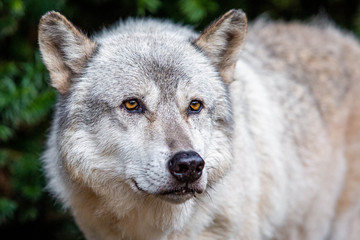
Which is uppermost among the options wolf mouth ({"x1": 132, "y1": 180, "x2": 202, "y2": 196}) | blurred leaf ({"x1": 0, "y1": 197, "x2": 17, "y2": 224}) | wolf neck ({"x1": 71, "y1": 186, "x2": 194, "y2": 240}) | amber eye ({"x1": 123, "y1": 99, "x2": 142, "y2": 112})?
amber eye ({"x1": 123, "y1": 99, "x2": 142, "y2": 112})

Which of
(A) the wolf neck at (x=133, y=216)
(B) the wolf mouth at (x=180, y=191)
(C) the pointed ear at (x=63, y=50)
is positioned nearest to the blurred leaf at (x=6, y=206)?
(A) the wolf neck at (x=133, y=216)

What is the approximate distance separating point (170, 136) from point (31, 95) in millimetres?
3194

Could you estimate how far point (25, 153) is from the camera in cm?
757

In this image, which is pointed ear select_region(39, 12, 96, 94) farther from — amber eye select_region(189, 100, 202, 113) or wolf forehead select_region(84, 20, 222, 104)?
amber eye select_region(189, 100, 202, 113)

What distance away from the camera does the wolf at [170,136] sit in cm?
448

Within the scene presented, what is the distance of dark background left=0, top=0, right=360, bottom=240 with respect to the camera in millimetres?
7045

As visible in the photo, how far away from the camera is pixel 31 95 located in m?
7.00

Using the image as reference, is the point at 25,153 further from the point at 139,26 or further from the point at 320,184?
the point at 320,184

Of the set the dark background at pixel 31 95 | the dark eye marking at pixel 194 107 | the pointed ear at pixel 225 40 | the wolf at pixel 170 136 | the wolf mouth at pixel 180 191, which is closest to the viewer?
the wolf mouth at pixel 180 191

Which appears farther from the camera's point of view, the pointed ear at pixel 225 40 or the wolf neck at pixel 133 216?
the pointed ear at pixel 225 40

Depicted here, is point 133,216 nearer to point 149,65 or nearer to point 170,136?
point 170,136

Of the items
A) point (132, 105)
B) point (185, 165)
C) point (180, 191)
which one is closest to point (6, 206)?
point (132, 105)

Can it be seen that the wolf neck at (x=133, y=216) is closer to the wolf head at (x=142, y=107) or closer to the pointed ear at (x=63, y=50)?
the wolf head at (x=142, y=107)

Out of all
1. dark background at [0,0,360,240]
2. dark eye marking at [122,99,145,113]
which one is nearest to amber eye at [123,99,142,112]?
dark eye marking at [122,99,145,113]
